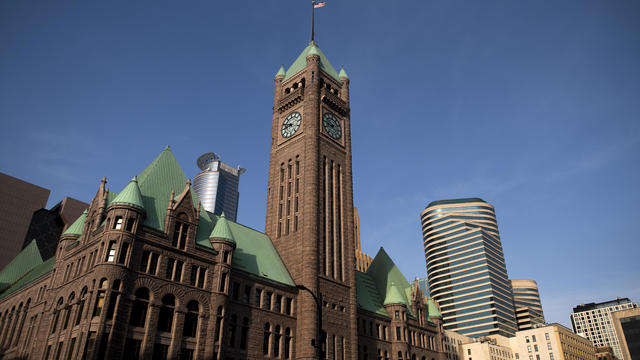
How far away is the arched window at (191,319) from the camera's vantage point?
176 feet

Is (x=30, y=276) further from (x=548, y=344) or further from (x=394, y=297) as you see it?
(x=548, y=344)

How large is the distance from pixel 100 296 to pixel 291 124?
46.6 m

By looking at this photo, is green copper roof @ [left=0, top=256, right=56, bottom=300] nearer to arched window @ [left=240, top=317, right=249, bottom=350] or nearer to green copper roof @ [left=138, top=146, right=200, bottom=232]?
green copper roof @ [left=138, top=146, right=200, bottom=232]

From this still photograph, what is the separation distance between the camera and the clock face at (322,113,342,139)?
3380 inches

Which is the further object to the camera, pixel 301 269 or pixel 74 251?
pixel 301 269

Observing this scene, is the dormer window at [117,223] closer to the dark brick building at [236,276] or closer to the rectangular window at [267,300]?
the dark brick building at [236,276]

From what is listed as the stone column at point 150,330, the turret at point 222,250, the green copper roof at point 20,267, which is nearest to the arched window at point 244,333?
the turret at point 222,250

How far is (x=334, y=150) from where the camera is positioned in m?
85.3

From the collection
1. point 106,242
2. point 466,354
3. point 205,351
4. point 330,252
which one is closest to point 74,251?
point 106,242

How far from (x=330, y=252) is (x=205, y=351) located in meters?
27.0

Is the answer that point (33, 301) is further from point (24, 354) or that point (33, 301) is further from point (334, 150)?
point (334, 150)

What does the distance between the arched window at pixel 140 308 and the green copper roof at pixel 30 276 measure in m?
24.5

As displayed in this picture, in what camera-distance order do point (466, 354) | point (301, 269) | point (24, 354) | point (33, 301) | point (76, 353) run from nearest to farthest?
point (76, 353) → point (24, 354) → point (33, 301) → point (301, 269) → point (466, 354)

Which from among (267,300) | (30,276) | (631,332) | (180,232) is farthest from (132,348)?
(631,332)
